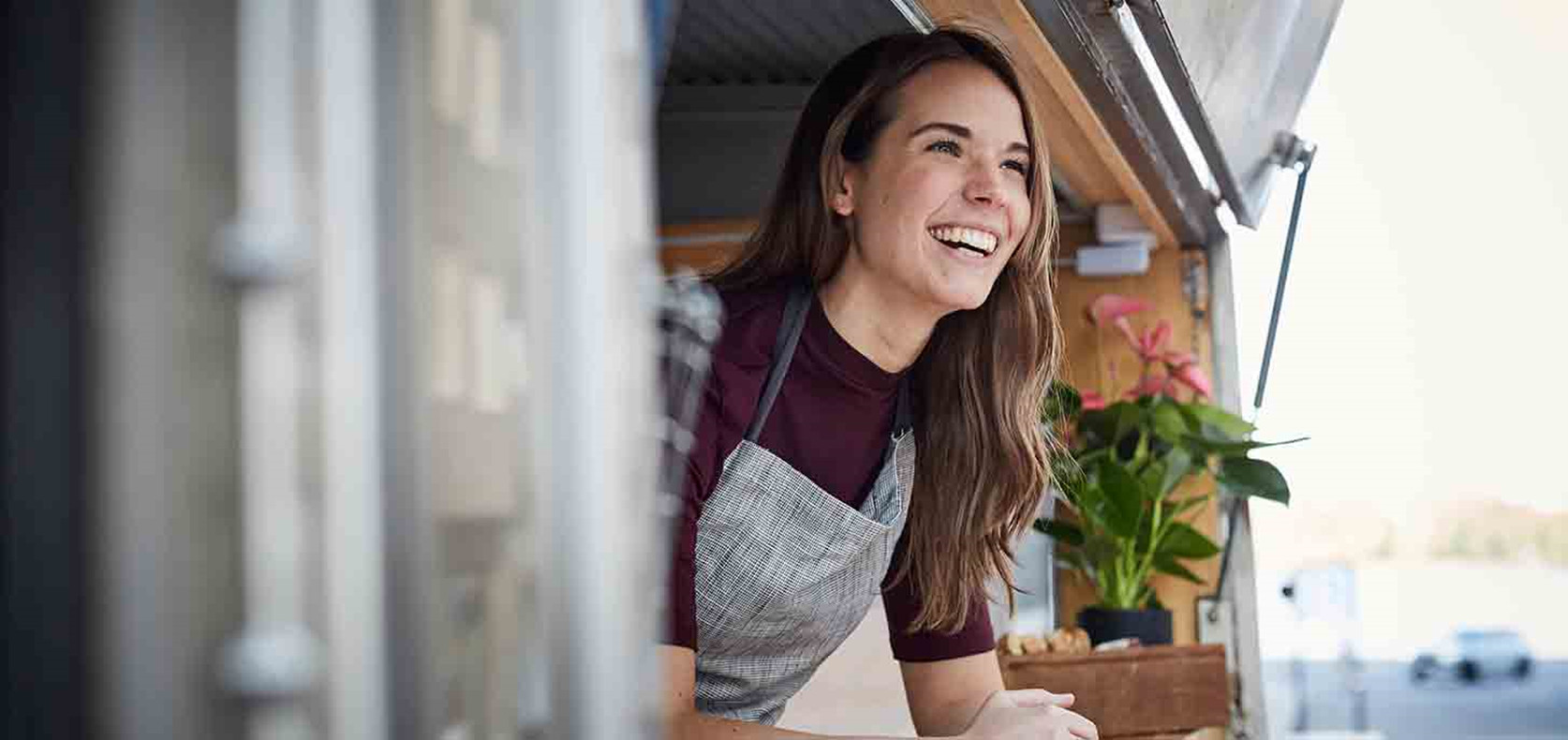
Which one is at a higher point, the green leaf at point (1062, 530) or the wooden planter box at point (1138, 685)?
the green leaf at point (1062, 530)

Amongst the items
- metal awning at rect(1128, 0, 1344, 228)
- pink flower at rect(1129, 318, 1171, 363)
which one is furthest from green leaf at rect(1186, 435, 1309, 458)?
metal awning at rect(1128, 0, 1344, 228)

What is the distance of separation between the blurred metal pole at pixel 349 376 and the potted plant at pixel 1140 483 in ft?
5.39

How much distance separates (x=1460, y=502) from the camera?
12.2 metres

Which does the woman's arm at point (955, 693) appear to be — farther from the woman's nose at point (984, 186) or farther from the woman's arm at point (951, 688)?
the woman's nose at point (984, 186)

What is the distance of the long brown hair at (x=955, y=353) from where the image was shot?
113cm

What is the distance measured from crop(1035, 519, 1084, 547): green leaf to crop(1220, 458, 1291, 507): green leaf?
20cm

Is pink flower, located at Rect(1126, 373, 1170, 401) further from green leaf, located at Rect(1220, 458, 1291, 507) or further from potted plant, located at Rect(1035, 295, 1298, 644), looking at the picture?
green leaf, located at Rect(1220, 458, 1291, 507)

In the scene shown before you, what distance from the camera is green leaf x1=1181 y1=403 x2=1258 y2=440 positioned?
6.58 ft

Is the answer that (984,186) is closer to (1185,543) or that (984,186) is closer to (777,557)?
(777,557)

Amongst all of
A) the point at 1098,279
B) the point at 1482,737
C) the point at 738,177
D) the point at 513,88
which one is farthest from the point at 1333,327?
the point at 1482,737

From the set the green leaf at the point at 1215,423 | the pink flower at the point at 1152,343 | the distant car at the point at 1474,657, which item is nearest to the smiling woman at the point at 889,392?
the green leaf at the point at 1215,423

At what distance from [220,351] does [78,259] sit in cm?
3

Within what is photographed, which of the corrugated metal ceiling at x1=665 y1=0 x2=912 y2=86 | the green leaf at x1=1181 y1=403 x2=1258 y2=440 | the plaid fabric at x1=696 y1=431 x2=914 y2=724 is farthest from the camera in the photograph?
the green leaf at x1=1181 y1=403 x2=1258 y2=440

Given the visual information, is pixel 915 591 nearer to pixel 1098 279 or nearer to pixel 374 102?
pixel 374 102
